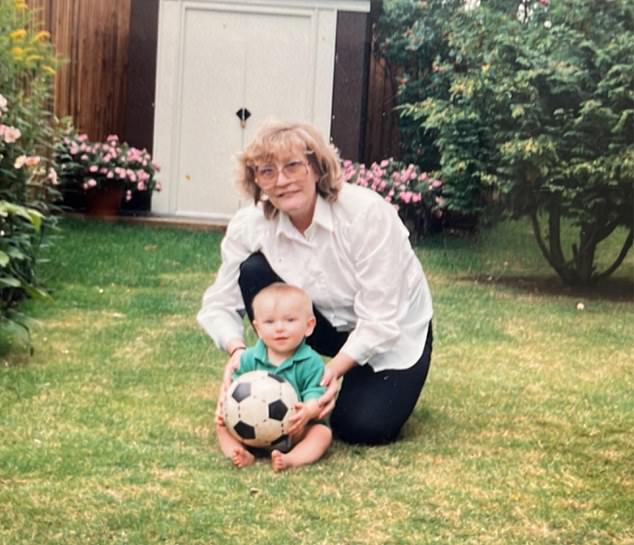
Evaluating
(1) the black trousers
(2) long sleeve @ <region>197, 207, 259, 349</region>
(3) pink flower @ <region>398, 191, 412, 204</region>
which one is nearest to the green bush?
(2) long sleeve @ <region>197, 207, 259, 349</region>

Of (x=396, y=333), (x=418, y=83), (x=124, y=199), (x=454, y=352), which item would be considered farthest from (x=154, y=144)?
(x=396, y=333)

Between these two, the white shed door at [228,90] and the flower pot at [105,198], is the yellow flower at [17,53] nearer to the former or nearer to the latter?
the white shed door at [228,90]

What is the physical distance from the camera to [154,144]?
8.03 meters

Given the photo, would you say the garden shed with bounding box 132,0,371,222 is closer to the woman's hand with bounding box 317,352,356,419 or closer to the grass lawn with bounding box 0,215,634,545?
the grass lawn with bounding box 0,215,634,545

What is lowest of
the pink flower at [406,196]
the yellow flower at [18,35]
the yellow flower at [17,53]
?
the pink flower at [406,196]

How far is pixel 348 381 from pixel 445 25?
4163mm

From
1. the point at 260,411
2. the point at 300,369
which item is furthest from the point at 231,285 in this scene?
the point at 260,411

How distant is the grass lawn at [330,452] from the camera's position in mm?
2463

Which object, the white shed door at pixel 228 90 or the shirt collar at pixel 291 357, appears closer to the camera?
the shirt collar at pixel 291 357

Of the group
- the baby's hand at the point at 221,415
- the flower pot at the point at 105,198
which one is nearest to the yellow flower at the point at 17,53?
the baby's hand at the point at 221,415

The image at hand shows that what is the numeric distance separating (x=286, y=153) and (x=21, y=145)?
2107mm

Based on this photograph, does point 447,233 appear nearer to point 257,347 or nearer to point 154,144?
point 154,144

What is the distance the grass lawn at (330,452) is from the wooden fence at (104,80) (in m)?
2.26

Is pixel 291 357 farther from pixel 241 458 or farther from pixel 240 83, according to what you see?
pixel 240 83
